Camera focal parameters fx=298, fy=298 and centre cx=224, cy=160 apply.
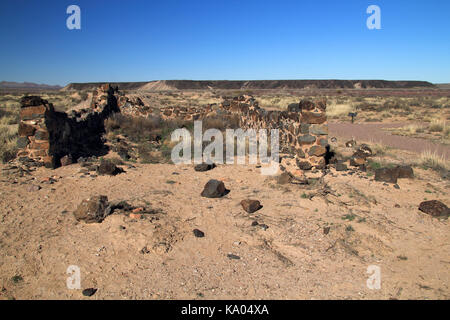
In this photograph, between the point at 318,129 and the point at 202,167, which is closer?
the point at 318,129

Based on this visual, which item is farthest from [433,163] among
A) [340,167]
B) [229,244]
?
[229,244]

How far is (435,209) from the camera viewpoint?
5270 mm

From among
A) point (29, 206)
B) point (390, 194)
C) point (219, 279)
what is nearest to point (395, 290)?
point (219, 279)

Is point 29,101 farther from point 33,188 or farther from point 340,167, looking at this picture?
point 340,167

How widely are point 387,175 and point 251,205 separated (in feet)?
11.5

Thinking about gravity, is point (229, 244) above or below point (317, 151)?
below

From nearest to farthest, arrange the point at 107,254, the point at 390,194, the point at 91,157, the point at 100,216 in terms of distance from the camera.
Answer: the point at 107,254 < the point at 100,216 < the point at 390,194 < the point at 91,157

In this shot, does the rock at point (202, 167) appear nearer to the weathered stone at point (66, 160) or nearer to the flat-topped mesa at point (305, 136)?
the flat-topped mesa at point (305, 136)

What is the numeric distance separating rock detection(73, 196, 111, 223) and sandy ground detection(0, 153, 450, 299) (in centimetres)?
12

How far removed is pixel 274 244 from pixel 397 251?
1752 millimetres

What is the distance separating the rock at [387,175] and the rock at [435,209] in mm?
1334

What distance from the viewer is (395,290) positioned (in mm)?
3449
